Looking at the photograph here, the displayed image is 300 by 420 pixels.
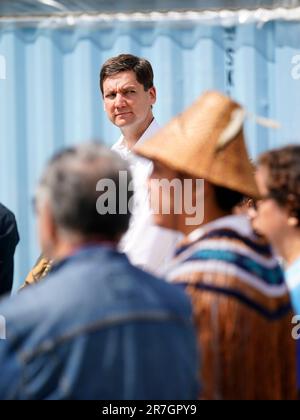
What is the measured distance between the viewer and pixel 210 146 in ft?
7.35

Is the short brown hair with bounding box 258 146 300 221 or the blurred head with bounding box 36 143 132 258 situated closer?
the blurred head with bounding box 36 143 132 258

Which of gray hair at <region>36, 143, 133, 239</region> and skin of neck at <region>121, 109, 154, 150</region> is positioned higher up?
skin of neck at <region>121, 109, 154, 150</region>

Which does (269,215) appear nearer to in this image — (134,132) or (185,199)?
(185,199)

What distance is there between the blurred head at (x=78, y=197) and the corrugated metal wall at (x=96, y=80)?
2646 mm

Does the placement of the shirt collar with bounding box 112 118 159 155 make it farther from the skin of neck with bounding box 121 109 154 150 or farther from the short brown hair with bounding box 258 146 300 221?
the short brown hair with bounding box 258 146 300 221

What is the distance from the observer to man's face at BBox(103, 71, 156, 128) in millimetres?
3588

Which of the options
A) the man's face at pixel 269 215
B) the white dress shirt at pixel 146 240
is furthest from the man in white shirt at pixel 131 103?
the man's face at pixel 269 215

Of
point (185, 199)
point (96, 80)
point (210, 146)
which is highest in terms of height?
point (96, 80)

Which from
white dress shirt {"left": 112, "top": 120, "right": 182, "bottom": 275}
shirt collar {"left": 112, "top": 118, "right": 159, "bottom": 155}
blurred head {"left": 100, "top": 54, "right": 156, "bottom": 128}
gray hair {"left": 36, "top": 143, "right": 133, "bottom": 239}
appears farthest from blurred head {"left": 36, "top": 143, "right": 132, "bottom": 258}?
blurred head {"left": 100, "top": 54, "right": 156, "bottom": 128}

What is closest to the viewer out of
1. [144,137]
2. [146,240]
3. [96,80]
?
[146,240]

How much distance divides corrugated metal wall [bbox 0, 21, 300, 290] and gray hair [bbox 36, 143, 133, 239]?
2650 mm

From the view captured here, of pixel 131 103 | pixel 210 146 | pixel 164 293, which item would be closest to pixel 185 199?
pixel 210 146

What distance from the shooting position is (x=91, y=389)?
5.55 ft

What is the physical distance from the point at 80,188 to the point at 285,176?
0.71 m
